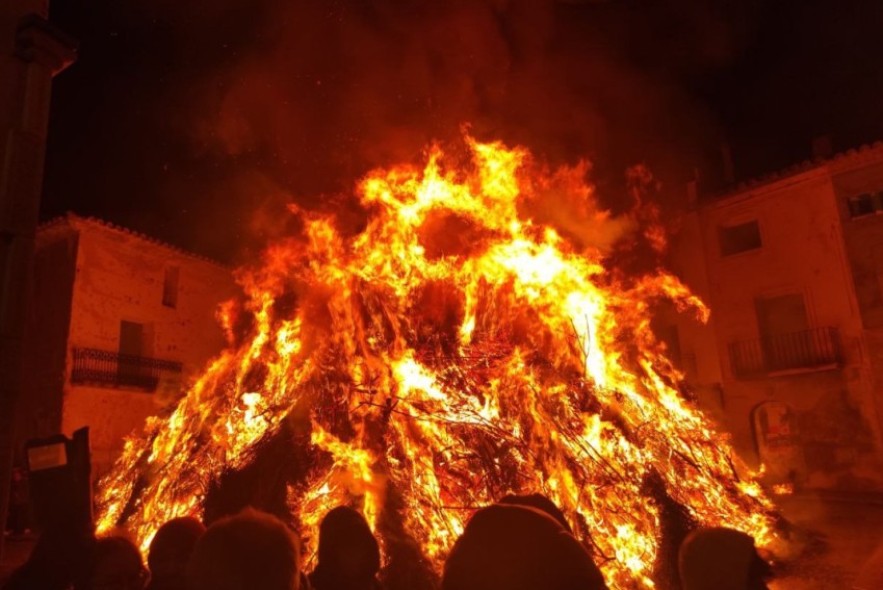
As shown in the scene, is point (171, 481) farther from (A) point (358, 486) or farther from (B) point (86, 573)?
(B) point (86, 573)

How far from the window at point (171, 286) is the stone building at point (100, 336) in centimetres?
5

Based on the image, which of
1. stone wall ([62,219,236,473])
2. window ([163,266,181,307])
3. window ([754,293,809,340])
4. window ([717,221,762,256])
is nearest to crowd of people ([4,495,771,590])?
stone wall ([62,219,236,473])

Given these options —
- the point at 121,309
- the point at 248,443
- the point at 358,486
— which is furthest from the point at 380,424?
the point at 121,309

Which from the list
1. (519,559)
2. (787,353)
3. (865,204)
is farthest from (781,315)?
(519,559)

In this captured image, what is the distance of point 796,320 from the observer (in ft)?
67.4

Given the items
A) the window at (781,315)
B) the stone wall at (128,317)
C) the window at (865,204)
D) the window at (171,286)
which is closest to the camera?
the window at (865,204)

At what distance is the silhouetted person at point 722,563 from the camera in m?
3.02

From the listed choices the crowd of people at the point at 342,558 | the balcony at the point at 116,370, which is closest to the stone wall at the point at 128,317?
the balcony at the point at 116,370

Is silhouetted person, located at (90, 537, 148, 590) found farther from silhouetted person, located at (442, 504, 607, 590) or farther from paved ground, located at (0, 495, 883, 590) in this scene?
paved ground, located at (0, 495, 883, 590)

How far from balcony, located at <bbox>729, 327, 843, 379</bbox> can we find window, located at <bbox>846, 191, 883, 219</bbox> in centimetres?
382

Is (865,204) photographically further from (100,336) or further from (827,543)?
(100,336)

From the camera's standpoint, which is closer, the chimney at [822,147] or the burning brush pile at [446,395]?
the burning brush pile at [446,395]

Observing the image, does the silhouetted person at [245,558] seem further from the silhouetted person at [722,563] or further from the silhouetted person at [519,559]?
the silhouetted person at [722,563]

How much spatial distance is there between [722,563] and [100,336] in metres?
21.5
